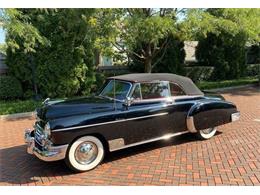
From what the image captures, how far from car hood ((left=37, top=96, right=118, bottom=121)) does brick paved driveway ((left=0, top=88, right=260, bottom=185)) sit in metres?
0.92

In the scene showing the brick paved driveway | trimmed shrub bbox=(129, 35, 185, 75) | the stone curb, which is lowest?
the brick paved driveway

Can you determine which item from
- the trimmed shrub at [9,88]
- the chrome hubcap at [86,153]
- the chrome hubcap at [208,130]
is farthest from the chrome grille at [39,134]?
the trimmed shrub at [9,88]

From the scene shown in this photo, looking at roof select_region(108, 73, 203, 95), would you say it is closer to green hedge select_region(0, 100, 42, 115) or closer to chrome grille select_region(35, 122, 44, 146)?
chrome grille select_region(35, 122, 44, 146)

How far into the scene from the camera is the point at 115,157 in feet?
19.7

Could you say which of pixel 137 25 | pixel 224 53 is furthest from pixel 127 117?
pixel 224 53

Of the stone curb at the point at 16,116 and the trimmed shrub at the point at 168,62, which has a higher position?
the trimmed shrub at the point at 168,62

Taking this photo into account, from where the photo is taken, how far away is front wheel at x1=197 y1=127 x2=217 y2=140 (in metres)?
6.98

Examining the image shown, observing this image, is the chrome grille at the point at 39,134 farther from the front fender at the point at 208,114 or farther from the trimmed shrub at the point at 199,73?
the trimmed shrub at the point at 199,73

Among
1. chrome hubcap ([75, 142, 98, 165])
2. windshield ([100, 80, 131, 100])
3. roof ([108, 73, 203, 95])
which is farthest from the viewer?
roof ([108, 73, 203, 95])

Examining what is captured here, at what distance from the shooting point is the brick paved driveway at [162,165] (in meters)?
4.93

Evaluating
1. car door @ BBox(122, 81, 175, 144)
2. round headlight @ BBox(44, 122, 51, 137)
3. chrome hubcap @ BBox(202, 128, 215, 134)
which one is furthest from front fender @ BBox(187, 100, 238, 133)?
round headlight @ BBox(44, 122, 51, 137)

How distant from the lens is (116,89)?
251 inches

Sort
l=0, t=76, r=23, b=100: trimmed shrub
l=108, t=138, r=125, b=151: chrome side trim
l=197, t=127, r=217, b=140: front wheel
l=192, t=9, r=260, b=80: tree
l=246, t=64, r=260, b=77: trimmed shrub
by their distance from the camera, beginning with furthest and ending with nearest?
l=246, t=64, r=260, b=77: trimmed shrub
l=192, t=9, r=260, b=80: tree
l=0, t=76, r=23, b=100: trimmed shrub
l=197, t=127, r=217, b=140: front wheel
l=108, t=138, r=125, b=151: chrome side trim
